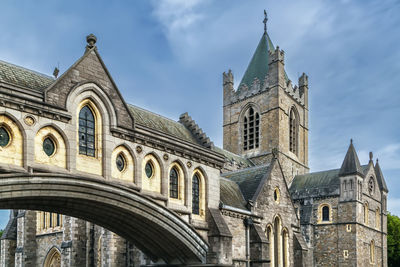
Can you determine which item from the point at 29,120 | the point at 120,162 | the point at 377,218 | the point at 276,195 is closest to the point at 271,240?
the point at 276,195

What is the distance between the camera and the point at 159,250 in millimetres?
19344

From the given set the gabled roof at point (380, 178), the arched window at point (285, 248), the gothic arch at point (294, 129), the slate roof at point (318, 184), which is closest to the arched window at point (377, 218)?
the gabled roof at point (380, 178)

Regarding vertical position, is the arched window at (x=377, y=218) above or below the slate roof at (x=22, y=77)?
below

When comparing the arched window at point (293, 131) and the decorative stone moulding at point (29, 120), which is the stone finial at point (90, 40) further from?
the arched window at point (293, 131)

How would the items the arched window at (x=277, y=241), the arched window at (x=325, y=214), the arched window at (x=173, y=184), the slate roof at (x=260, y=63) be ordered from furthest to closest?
1. the slate roof at (x=260, y=63)
2. the arched window at (x=325, y=214)
3. the arched window at (x=277, y=241)
4. the arched window at (x=173, y=184)

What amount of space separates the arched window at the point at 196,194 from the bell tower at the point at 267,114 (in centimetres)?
3346

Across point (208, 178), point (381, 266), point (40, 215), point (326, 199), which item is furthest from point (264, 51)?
point (208, 178)

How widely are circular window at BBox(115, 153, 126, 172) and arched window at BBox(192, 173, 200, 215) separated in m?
3.95

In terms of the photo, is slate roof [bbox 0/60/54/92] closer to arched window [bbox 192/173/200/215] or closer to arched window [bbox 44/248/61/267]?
arched window [bbox 192/173/200/215]

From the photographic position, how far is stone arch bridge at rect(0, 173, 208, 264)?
13.3m

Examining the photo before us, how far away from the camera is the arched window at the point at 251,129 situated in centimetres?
5544

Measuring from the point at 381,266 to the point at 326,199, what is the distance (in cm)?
989

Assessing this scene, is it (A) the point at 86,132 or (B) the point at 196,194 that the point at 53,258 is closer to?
(B) the point at 196,194

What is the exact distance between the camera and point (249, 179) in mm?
24781
